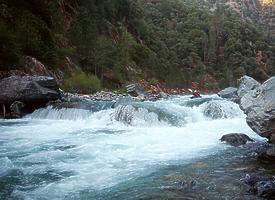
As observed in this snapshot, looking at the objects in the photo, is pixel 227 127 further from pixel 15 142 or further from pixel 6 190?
pixel 6 190

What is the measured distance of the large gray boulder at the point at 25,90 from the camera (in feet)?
68.6

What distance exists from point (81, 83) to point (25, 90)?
9.95 meters

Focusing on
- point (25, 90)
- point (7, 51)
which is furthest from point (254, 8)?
point (25, 90)

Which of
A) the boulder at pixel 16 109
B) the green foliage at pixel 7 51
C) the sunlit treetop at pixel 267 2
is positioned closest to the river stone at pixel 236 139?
the boulder at pixel 16 109


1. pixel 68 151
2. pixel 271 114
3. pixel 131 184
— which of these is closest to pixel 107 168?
pixel 131 184

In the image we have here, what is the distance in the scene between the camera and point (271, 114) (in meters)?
11.0

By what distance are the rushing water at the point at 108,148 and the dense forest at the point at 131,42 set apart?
796cm

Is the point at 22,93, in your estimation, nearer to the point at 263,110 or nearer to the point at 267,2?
the point at 263,110

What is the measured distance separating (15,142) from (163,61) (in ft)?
140

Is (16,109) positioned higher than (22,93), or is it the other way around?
(22,93)

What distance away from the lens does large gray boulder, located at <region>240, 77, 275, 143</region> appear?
1118cm

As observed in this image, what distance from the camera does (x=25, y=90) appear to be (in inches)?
824

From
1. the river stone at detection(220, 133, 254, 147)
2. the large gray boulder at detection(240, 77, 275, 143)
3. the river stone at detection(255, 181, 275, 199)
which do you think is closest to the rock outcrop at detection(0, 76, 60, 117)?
the river stone at detection(220, 133, 254, 147)

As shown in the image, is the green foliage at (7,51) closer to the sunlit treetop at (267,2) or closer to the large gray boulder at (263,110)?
the large gray boulder at (263,110)
